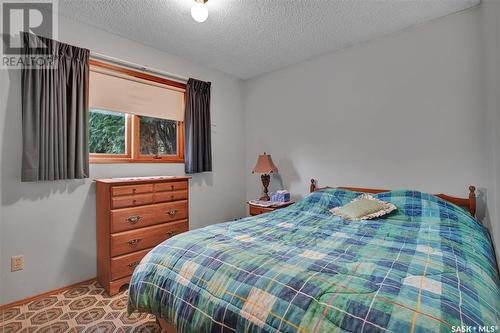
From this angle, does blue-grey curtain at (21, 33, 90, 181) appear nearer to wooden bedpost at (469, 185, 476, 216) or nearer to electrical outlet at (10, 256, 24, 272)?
electrical outlet at (10, 256, 24, 272)

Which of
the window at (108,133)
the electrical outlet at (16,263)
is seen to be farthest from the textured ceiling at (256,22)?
the electrical outlet at (16,263)

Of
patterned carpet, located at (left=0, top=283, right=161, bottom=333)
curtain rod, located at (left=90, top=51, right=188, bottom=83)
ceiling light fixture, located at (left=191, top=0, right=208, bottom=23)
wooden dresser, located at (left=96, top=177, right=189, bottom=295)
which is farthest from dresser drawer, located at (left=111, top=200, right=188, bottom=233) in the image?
ceiling light fixture, located at (left=191, top=0, right=208, bottom=23)

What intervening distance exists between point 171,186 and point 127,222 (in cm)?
55

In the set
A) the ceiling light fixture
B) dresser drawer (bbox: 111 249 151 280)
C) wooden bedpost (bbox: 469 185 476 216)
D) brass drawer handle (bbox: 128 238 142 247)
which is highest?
the ceiling light fixture

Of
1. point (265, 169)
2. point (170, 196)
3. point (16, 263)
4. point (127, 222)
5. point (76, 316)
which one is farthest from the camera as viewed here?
point (265, 169)

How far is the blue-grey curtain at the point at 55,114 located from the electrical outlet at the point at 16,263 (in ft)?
2.18

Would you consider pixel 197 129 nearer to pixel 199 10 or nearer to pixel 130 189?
pixel 130 189

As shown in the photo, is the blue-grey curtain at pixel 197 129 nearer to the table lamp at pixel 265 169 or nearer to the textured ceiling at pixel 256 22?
the textured ceiling at pixel 256 22

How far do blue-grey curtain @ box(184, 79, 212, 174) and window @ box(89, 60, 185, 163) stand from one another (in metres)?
0.11

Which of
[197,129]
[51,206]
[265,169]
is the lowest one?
[51,206]

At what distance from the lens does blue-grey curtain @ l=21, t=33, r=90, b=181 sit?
1994mm

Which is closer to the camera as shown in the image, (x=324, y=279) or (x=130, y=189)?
(x=324, y=279)

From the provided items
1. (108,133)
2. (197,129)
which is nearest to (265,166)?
(197,129)

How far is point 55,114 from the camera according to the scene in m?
2.11
